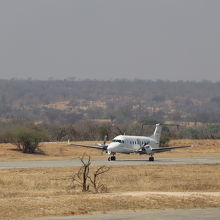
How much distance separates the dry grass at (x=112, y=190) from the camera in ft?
87.3

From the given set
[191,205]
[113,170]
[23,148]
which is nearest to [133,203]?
[191,205]

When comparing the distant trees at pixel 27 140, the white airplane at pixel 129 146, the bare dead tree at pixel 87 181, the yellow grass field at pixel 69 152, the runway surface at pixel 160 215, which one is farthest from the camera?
the distant trees at pixel 27 140

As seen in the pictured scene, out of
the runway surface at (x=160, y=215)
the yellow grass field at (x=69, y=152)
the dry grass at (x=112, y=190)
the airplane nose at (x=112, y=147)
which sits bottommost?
the runway surface at (x=160, y=215)

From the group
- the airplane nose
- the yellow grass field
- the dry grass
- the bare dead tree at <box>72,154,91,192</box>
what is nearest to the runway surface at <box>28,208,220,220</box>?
the dry grass

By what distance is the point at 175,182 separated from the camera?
41.8 metres

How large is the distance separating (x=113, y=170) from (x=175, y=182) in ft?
31.9

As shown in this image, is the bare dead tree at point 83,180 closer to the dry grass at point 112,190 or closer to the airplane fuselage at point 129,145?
the dry grass at point 112,190

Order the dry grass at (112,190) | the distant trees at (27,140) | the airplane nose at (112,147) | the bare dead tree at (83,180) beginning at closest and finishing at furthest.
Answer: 1. the dry grass at (112,190)
2. the bare dead tree at (83,180)
3. the airplane nose at (112,147)
4. the distant trees at (27,140)

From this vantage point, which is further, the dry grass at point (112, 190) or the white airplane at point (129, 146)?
the white airplane at point (129, 146)

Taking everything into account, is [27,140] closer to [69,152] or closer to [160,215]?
[69,152]

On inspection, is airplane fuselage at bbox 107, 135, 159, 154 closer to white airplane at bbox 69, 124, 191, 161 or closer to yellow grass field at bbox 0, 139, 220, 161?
white airplane at bbox 69, 124, 191, 161

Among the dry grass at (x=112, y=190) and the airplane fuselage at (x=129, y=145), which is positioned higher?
the airplane fuselage at (x=129, y=145)

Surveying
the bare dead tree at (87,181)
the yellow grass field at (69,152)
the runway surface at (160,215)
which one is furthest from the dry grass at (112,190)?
the yellow grass field at (69,152)

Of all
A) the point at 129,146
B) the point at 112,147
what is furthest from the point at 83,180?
the point at 129,146
